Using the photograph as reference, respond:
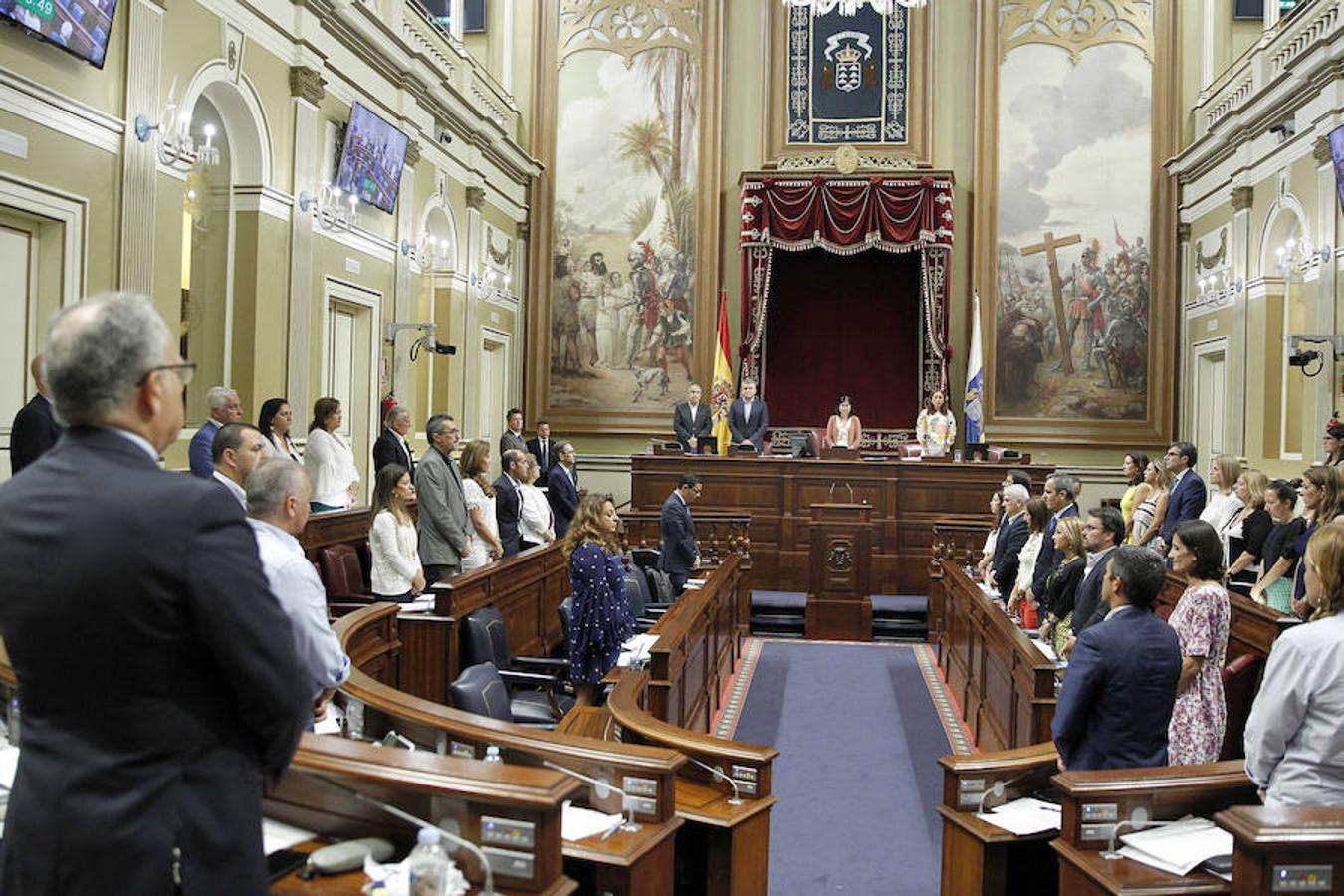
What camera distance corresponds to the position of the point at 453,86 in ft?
39.9

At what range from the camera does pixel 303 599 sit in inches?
106

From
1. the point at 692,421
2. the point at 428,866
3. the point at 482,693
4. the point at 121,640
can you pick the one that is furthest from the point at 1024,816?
the point at 692,421

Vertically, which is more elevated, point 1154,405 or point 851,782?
point 1154,405

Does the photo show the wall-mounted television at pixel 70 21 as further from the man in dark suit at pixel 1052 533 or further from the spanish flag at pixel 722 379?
the spanish flag at pixel 722 379

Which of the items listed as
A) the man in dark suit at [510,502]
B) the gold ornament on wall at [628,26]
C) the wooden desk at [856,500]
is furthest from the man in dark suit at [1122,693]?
the gold ornament on wall at [628,26]

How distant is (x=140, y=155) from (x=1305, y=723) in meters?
6.94

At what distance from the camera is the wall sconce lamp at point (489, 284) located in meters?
13.3

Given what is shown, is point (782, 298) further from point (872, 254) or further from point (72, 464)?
point (72, 464)

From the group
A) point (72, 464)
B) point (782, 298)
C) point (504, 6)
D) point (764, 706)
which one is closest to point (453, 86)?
point (504, 6)

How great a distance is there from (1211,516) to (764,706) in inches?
137

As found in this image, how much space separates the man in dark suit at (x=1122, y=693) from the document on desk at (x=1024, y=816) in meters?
0.18

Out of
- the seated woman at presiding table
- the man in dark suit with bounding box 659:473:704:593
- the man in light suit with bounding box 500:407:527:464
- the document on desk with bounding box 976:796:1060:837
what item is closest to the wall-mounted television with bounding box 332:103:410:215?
the man in light suit with bounding box 500:407:527:464

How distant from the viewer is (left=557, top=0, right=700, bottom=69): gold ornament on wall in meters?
15.3

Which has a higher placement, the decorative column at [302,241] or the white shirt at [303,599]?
the decorative column at [302,241]
